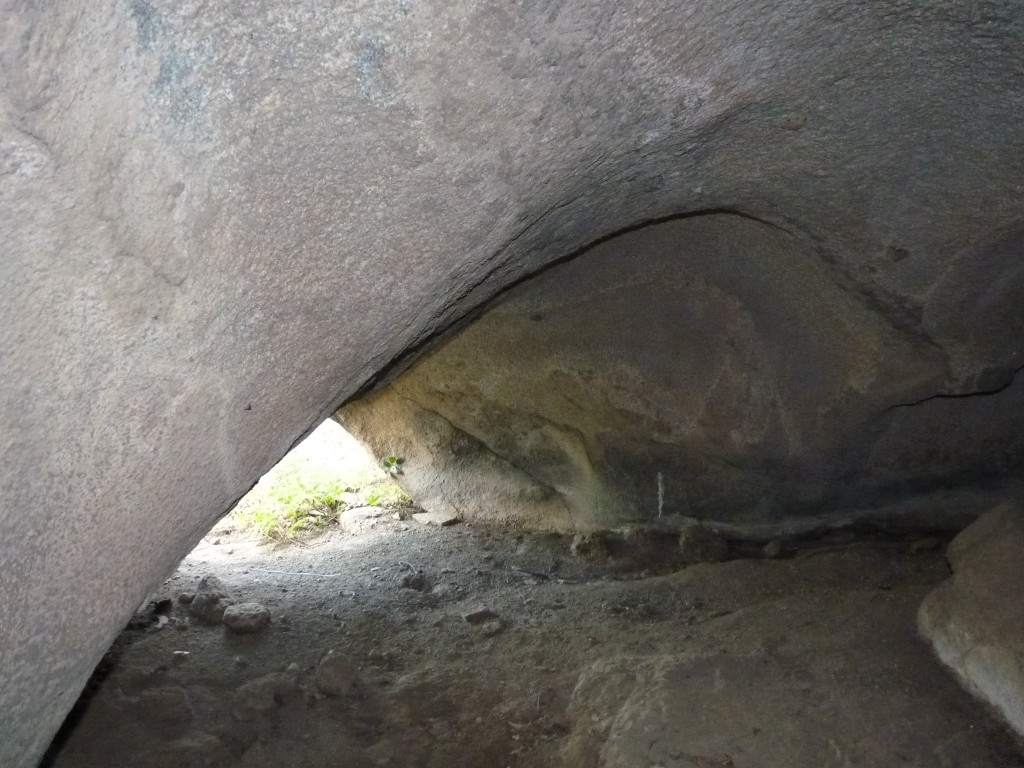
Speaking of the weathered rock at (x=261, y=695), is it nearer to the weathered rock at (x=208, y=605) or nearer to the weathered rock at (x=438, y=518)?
the weathered rock at (x=208, y=605)

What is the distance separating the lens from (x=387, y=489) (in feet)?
11.5

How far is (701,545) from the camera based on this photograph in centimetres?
248

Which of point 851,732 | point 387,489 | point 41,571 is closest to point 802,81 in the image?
point 851,732

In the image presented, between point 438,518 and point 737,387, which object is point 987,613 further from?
point 438,518

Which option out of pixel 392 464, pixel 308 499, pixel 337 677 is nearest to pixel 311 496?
pixel 308 499

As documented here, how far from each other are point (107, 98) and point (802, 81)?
0.98 metres

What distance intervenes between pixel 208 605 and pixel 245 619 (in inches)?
5.5

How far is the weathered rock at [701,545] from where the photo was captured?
96.6 inches

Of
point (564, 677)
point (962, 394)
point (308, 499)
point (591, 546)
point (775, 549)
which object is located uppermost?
point (308, 499)

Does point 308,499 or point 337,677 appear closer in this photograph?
point 337,677

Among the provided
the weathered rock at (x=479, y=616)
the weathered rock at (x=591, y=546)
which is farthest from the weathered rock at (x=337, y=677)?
the weathered rock at (x=591, y=546)

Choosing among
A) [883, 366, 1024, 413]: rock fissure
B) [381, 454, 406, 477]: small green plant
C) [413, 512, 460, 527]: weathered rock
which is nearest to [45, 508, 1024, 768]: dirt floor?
[883, 366, 1024, 413]: rock fissure

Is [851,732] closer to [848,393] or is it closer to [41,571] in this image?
[848,393]

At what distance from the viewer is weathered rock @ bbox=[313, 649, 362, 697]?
183 cm
